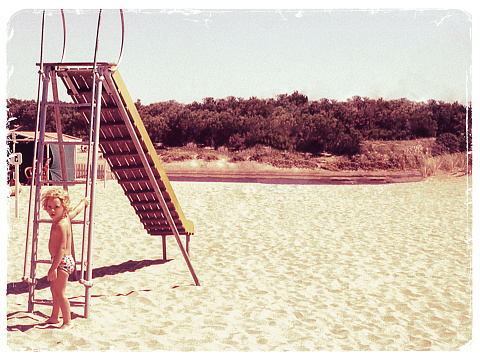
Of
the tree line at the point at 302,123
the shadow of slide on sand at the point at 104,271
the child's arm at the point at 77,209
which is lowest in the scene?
the shadow of slide on sand at the point at 104,271

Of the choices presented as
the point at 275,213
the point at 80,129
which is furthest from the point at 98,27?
the point at 80,129

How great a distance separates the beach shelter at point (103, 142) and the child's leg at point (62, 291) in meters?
0.19

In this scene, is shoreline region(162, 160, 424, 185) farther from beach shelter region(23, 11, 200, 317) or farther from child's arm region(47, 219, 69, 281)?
child's arm region(47, 219, 69, 281)

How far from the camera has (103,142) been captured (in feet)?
21.1

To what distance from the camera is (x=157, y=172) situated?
6.77 meters

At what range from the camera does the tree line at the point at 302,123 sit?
39844 mm

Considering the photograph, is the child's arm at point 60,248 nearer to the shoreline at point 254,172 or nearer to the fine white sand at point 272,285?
the fine white sand at point 272,285

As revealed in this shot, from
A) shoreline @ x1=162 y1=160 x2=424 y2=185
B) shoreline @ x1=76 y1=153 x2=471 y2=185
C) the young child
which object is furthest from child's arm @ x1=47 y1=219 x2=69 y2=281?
shoreline @ x1=162 y1=160 x2=424 y2=185

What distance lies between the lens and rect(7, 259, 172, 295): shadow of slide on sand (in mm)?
7086

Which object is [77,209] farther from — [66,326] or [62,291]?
[66,326]

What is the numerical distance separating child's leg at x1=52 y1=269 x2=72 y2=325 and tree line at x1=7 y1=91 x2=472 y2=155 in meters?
34.1

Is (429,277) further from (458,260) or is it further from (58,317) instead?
(58,317)

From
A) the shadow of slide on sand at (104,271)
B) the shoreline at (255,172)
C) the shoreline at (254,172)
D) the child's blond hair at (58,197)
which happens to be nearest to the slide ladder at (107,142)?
the child's blond hair at (58,197)

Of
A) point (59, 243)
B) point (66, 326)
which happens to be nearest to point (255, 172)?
point (66, 326)
